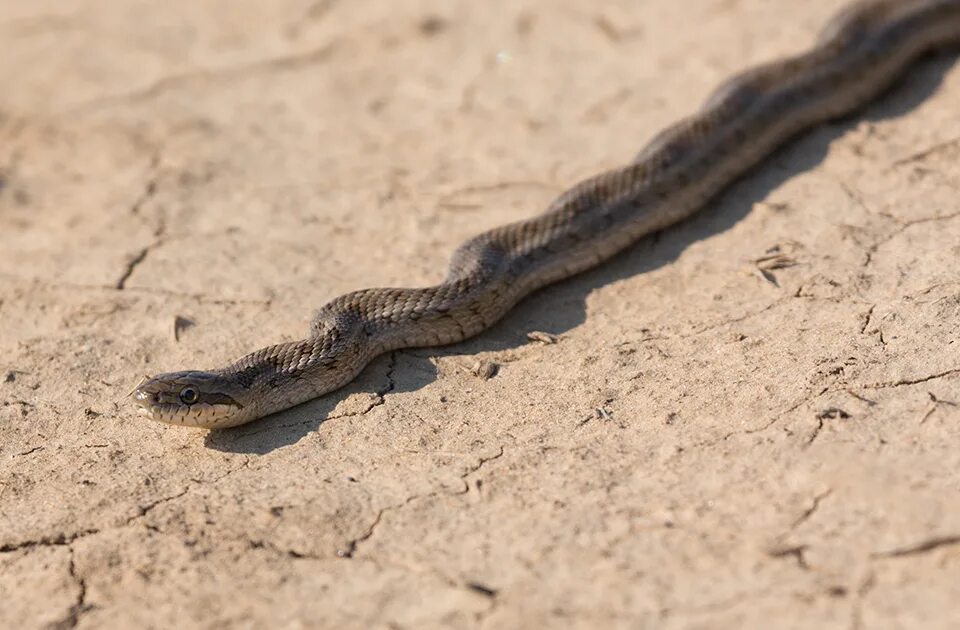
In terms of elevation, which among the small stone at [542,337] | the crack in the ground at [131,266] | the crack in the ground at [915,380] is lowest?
the crack in the ground at [915,380]

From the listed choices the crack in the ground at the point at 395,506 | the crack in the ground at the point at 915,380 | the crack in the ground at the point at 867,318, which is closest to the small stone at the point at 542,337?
the crack in the ground at the point at 395,506

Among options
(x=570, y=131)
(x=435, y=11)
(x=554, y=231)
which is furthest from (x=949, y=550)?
(x=435, y=11)

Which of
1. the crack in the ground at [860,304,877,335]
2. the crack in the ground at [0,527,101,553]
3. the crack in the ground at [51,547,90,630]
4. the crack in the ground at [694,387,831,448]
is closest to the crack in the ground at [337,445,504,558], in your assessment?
the crack in the ground at [694,387,831,448]

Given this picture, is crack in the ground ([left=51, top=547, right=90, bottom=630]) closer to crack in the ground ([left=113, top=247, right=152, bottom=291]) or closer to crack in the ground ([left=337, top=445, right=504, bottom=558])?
crack in the ground ([left=337, top=445, right=504, bottom=558])

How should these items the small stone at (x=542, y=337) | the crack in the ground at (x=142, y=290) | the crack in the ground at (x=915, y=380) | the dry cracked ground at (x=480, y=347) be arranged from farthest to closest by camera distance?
1. the crack in the ground at (x=142, y=290)
2. the small stone at (x=542, y=337)
3. the crack in the ground at (x=915, y=380)
4. the dry cracked ground at (x=480, y=347)

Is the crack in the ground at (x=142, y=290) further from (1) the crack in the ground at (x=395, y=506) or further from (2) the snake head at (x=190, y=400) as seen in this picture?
(1) the crack in the ground at (x=395, y=506)

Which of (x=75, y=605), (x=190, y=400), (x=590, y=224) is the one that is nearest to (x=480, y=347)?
(x=590, y=224)

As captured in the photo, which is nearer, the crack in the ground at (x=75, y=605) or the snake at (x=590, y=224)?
the crack in the ground at (x=75, y=605)

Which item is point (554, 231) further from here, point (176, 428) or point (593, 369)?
point (176, 428)
